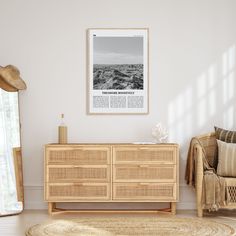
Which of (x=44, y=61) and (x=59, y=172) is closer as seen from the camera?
(x=59, y=172)

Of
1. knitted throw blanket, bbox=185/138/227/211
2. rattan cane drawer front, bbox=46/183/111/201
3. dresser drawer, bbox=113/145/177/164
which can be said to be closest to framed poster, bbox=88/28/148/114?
dresser drawer, bbox=113/145/177/164

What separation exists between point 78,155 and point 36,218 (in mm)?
771

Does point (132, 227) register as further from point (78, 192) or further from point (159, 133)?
point (159, 133)

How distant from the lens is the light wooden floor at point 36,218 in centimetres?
534

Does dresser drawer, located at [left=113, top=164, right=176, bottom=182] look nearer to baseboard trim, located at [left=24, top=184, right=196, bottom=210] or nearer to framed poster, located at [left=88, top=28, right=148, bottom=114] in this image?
baseboard trim, located at [left=24, top=184, right=196, bottom=210]

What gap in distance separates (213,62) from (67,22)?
5.51 feet

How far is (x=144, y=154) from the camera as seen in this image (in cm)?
617

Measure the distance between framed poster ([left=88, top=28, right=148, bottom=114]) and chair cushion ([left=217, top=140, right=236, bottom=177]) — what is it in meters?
0.98

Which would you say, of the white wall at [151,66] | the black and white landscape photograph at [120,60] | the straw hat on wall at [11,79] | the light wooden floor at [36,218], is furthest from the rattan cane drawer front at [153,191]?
the straw hat on wall at [11,79]

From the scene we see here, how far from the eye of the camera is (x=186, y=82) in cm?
658

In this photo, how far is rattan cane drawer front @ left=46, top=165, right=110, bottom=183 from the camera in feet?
20.2

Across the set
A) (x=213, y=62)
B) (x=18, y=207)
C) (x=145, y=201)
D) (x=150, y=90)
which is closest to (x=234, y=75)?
(x=213, y=62)

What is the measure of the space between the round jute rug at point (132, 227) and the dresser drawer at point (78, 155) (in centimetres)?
63

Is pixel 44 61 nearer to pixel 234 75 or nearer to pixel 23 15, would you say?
pixel 23 15
